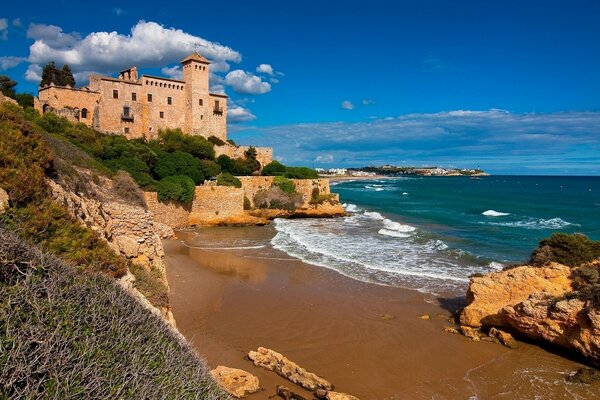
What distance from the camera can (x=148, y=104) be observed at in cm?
3719

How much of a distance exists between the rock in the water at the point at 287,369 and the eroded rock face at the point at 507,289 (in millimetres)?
4599

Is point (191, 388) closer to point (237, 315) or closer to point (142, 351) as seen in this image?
point (142, 351)

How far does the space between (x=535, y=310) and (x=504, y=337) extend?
2.94ft

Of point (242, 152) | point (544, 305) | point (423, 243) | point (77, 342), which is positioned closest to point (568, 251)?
point (544, 305)

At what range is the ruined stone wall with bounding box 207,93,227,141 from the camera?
1583 inches

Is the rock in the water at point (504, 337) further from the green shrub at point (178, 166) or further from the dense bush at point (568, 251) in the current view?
the green shrub at point (178, 166)

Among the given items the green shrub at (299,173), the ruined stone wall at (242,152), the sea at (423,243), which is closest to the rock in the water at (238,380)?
the sea at (423,243)

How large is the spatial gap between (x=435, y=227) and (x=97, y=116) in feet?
90.4

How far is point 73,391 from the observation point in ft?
9.02

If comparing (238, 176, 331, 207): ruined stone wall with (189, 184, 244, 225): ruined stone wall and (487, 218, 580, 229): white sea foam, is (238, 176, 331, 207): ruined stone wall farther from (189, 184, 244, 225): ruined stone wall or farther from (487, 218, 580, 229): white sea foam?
(487, 218, 580, 229): white sea foam

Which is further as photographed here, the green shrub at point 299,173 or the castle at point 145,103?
the green shrub at point 299,173

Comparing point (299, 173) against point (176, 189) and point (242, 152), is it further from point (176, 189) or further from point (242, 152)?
point (176, 189)

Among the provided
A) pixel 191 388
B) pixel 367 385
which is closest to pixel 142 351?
pixel 191 388

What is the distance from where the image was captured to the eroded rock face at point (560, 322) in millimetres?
8039
